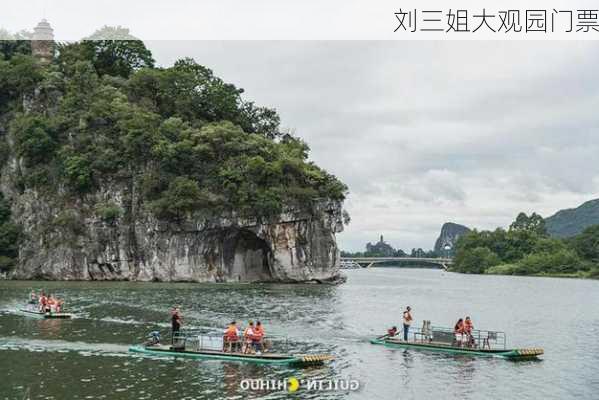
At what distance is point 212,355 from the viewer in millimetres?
36625

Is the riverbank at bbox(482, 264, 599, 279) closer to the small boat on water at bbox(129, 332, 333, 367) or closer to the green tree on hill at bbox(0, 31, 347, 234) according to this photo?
the green tree on hill at bbox(0, 31, 347, 234)

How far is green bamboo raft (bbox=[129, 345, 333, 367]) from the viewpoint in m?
34.8

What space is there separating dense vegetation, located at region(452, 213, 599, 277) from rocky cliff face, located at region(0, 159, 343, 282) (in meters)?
76.9

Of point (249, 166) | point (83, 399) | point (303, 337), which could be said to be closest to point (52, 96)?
point (249, 166)

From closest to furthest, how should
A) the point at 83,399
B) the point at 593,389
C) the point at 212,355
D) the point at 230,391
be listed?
1. the point at 83,399
2. the point at 230,391
3. the point at 593,389
4. the point at 212,355

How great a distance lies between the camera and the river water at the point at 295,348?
98.9ft

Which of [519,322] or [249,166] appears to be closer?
[519,322]

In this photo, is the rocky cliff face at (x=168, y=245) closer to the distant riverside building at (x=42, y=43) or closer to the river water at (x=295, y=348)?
the river water at (x=295, y=348)

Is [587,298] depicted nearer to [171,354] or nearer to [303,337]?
[303,337]

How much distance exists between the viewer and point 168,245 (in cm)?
9819

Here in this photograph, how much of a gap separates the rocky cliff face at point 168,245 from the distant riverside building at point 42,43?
43.6 meters

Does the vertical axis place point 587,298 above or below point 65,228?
below

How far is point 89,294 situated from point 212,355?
1592 inches

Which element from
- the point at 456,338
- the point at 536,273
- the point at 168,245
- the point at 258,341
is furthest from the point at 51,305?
the point at 536,273
